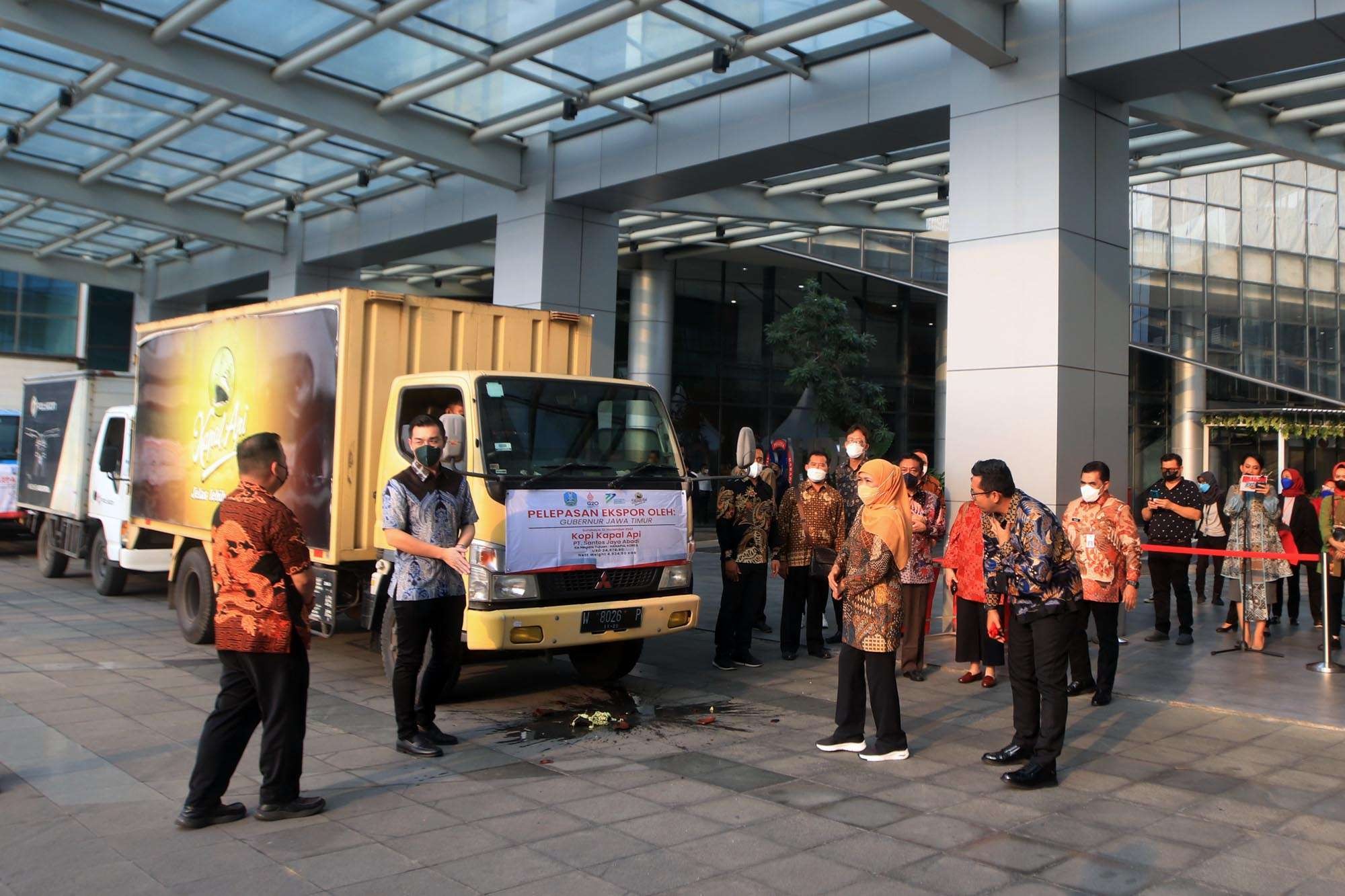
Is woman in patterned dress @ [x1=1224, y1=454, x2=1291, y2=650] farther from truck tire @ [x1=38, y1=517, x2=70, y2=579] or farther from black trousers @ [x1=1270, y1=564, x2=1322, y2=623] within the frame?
truck tire @ [x1=38, y1=517, x2=70, y2=579]

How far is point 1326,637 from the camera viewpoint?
30.1 ft

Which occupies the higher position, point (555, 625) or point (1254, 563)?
point (1254, 563)

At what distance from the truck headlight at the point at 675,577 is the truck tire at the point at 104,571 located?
7.93m

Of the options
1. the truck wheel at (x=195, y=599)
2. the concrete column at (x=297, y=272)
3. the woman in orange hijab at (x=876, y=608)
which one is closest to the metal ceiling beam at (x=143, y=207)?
the concrete column at (x=297, y=272)

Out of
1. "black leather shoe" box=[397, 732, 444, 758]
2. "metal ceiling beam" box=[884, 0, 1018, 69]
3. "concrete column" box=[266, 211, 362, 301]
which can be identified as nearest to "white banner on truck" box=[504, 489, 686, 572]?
"black leather shoe" box=[397, 732, 444, 758]

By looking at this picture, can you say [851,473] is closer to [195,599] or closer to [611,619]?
[611,619]

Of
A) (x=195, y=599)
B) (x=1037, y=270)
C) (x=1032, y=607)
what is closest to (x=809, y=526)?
(x=1037, y=270)

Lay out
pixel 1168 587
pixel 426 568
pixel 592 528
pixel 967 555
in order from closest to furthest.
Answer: pixel 426 568 → pixel 592 528 → pixel 967 555 → pixel 1168 587

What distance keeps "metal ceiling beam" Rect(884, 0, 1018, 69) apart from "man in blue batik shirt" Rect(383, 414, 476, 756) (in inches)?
242

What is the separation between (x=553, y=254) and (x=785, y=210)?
4.75m

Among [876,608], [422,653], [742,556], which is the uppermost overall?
[742,556]

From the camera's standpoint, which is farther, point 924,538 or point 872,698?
point 924,538

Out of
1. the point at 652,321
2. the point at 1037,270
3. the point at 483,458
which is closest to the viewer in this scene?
the point at 483,458

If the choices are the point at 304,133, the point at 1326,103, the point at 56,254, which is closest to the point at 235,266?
the point at 56,254
